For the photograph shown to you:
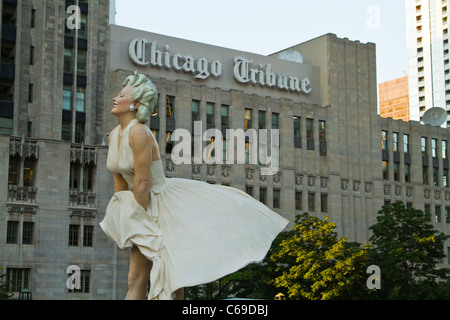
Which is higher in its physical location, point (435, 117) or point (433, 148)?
point (435, 117)

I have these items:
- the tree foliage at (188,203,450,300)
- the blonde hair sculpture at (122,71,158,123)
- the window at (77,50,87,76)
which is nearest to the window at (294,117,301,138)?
the window at (77,50,87,76)

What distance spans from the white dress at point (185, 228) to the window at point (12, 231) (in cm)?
4685

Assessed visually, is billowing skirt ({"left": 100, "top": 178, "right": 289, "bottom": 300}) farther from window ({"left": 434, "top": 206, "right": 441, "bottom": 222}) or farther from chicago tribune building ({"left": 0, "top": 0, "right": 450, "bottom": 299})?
window ({"left": 434, "top": 206, "right": 441, "bottom": 222})

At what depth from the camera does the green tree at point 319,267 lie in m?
50.7

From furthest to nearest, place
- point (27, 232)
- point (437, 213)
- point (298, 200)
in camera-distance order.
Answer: point (437, 213)
point (298, 200)
point (27, 232)

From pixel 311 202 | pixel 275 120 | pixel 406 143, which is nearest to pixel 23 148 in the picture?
pixel 275 120

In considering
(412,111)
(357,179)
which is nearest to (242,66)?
(357,179)

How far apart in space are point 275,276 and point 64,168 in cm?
1981

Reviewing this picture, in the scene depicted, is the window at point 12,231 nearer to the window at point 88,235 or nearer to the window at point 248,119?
the window at point 88,235

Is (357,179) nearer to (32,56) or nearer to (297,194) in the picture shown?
(297,194)

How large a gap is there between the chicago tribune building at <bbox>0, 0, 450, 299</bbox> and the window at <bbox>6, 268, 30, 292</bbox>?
75 mm

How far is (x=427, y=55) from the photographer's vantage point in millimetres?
175500

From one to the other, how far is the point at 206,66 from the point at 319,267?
29285 mm

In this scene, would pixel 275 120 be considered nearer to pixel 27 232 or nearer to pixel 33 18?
pixel 33 18
